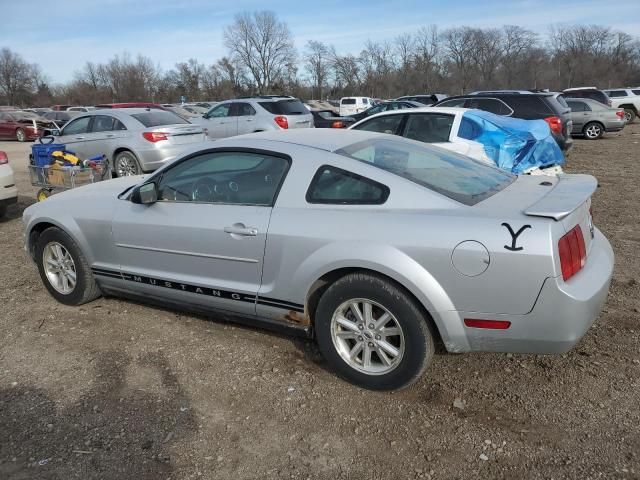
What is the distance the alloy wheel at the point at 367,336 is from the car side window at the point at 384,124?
19.1 ft

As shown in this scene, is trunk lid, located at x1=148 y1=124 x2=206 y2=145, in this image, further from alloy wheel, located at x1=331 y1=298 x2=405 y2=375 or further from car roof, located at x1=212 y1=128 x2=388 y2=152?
alloy wheel, located at x1=331 y1=298 x2=405 y2=375

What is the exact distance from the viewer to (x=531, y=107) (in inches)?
483

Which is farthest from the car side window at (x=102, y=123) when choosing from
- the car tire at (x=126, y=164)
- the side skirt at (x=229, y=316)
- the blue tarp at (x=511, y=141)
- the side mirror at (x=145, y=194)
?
the side mirror at (x=145, y=194)

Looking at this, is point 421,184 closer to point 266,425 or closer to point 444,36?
point 266,425

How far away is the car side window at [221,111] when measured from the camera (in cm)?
1468

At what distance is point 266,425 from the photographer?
2.98 metres

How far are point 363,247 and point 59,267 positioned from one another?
9.87ft

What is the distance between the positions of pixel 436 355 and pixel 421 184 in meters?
1.23

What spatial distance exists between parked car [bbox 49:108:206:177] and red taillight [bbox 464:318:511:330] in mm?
8315

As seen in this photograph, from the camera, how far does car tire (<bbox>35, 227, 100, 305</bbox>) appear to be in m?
4.45

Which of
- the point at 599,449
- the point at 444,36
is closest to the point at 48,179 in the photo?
the point at 599,449

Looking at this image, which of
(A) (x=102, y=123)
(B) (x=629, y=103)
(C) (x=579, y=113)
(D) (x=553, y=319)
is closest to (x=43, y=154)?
(A) (x=102, y=123)

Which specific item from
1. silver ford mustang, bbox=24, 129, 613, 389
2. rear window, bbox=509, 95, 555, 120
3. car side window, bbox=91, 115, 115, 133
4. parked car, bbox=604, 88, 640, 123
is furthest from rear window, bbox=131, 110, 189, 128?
parked car, bbox=604, 88, 640, 123

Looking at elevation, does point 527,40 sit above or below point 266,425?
above
